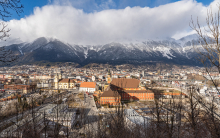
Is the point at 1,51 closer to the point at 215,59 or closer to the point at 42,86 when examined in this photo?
the point at 215,59

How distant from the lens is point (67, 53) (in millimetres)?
195750

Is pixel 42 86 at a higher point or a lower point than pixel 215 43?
lower

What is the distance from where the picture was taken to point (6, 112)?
617 inches

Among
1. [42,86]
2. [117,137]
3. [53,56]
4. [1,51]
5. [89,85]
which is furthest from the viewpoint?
[53,56]

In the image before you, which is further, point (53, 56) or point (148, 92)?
point (53, 56)

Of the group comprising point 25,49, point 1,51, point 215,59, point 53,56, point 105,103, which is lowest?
point 105,103

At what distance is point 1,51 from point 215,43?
4.64 meters

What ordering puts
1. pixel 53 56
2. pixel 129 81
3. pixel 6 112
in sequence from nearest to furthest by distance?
pixel 6 112 → pixel 129 81 → pixel 53 56

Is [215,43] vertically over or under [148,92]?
over

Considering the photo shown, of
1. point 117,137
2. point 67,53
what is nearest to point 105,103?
point 117,137

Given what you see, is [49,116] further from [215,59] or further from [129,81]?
[129,81]

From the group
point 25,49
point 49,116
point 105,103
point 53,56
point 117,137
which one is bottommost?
point 105,103

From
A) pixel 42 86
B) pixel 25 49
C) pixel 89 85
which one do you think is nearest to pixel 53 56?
pixel 25 49

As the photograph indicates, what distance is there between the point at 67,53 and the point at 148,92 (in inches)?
7332
